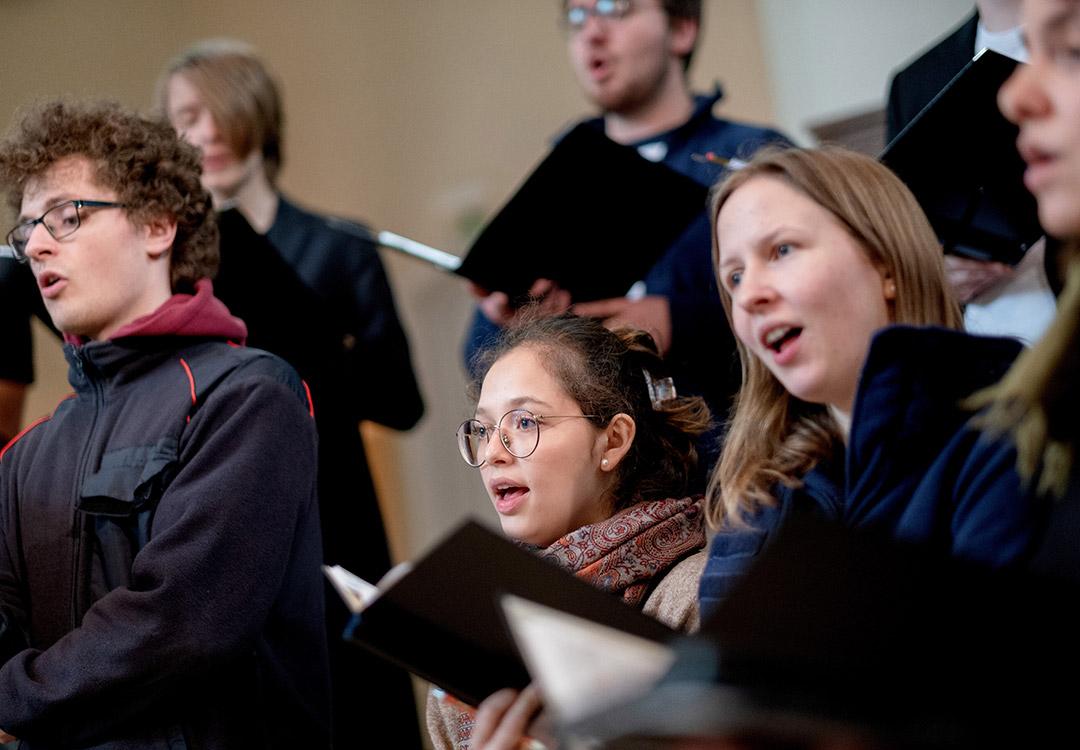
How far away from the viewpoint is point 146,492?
1.91 metres

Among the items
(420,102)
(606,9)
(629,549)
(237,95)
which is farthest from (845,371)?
(420,102)

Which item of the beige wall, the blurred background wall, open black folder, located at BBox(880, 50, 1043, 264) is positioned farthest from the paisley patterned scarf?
the beige wall

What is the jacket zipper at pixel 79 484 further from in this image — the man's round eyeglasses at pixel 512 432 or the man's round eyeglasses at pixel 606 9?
the man's round eyeglasses at pixel 606 9

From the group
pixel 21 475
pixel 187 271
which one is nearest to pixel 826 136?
pixel 187 271

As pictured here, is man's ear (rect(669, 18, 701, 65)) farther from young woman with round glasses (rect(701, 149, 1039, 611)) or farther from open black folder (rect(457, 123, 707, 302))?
young woman with round glasses (rect(701, 149, 1039, 611))

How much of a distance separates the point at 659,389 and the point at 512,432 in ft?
0.96

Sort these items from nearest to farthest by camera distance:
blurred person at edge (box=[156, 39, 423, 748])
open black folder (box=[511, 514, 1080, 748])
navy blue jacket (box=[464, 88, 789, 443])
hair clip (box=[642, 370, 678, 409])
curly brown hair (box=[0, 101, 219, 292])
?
open black folder (box=[511, 514, 1080, 748])
hair clip (box=[642, 370, 678, 409])
curly brown hair (box=[0, 101, 219, 292])
navy blue jacket (box=[464, 88, 789, 443])
blurred person at edge (box=[156, 39, 423, 748])

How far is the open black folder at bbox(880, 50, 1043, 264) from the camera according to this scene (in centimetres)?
181

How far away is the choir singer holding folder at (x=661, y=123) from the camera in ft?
7.70

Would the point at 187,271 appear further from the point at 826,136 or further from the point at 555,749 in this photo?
the point at 826,136

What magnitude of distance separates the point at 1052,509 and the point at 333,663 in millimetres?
1585

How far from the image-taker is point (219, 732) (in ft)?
6.05

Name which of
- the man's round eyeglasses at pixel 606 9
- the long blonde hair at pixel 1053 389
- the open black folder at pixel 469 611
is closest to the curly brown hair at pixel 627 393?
the open black folder at pixel 469 611

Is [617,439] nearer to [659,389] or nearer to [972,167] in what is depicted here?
[659,389]
